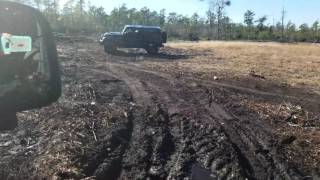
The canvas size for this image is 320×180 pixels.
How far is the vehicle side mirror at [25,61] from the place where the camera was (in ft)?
20.8

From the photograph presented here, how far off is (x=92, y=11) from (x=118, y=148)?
74.6m

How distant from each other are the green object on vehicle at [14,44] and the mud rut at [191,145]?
2.28 meters

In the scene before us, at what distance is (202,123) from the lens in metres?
11.5

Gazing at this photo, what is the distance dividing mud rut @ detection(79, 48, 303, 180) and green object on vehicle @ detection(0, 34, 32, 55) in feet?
7.50

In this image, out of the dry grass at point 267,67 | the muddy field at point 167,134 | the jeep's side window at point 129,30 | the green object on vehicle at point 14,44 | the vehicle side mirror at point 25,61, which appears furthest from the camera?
the jeep's side window at point 129,30

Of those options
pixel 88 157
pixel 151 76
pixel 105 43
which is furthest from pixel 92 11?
pixel 88 157

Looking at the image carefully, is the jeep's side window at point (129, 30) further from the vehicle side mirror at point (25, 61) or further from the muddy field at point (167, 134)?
the vehicle side mirror at point (25, 61)

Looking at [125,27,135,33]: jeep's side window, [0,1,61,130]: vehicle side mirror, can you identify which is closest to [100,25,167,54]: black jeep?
[125,27,135,33]: jeep's side window

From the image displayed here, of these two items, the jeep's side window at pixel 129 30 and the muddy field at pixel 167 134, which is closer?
the muddy field at pixel 167 134

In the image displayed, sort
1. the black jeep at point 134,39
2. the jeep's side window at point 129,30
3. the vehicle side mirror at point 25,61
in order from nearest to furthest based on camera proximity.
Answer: the vehicle side mirror at point 25,61 < the black jeep at point 134,39 < the jeep's side window at point 129,30

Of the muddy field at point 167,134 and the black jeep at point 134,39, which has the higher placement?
the black jeep at point 134,39

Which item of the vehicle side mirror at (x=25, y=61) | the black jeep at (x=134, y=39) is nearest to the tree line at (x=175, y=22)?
the black jeep at (x=134, y=39)

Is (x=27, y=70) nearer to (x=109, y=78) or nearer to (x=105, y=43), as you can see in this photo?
(x=109, y=78)

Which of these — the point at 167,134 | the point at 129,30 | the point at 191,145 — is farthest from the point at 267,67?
the point at 191,145
